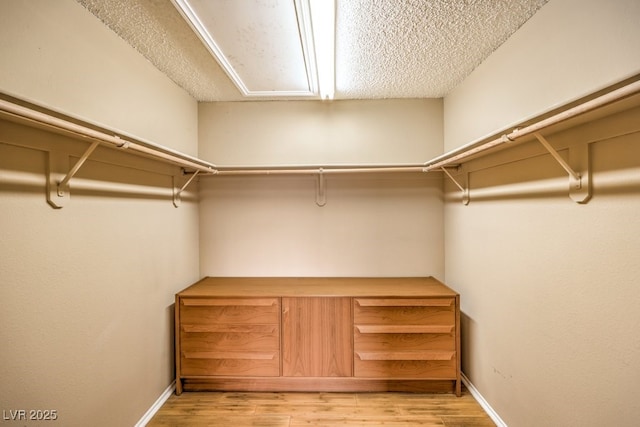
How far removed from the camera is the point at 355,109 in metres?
2.73

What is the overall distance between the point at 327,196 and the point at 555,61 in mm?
1788

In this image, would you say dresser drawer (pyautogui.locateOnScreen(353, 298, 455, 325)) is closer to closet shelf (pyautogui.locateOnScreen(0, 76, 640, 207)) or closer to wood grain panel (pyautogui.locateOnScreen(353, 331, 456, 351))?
wood grain panel (pyautogui.locateOnScreen(353, 331, 456, 351))

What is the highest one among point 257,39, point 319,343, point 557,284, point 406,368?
point 257,39

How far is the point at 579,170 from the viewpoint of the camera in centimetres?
126

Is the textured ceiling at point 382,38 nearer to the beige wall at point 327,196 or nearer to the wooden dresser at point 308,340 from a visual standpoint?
the beige wall at point 327,196

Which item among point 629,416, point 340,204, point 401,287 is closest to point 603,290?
point 629,416

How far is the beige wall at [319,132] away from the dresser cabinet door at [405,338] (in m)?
1.30

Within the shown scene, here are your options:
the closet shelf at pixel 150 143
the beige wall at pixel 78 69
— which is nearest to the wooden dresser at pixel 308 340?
the closet shelf at pixel 150 143

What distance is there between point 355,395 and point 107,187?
7.04ft

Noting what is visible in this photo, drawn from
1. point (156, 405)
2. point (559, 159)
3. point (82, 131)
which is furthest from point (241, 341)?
point (559, 159)

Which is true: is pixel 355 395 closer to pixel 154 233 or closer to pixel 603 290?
pixel 603 290

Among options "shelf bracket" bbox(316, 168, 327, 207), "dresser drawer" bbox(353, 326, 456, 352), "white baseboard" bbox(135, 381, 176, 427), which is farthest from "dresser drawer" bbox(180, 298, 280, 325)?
"shelf bracket" bbox(316, 168, 327, 207)

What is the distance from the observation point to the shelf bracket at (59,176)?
1274mm

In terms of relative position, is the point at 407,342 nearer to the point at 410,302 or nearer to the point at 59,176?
the point at 410,302
